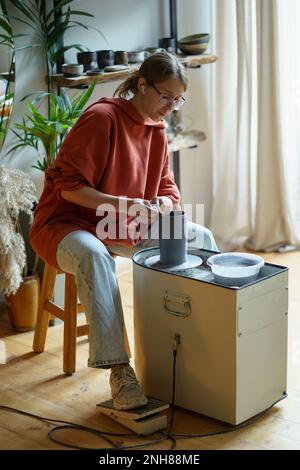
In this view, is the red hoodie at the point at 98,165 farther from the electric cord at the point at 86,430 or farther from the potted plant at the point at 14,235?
the electric cord at the point at 86,430

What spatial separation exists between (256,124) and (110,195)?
62.5 inches

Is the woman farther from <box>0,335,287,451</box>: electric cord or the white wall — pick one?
the white wall

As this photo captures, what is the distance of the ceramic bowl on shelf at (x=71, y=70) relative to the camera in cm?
319

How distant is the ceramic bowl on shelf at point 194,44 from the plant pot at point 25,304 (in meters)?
1.27

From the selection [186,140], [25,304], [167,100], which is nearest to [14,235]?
[25,304]

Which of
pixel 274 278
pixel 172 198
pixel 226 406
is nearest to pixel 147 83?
pixel 172 198

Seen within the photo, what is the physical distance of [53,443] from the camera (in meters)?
2.33

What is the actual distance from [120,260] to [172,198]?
104cm

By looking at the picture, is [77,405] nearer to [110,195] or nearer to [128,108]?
[110,195]

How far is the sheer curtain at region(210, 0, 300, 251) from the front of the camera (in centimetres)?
380

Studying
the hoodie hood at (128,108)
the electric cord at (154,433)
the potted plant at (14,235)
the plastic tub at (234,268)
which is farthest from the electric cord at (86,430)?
the hoodie hood at (128,108)

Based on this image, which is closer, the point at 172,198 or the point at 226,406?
the point at 226,406

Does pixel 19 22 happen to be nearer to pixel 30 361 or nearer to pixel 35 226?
pixel 35 226

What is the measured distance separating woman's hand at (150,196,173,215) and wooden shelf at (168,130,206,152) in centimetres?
97
